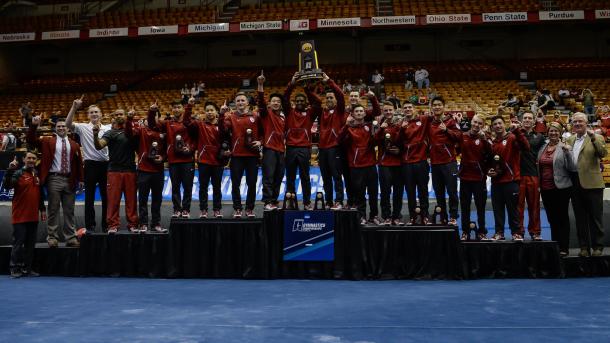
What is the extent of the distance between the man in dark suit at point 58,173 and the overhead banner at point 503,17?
18.2 m

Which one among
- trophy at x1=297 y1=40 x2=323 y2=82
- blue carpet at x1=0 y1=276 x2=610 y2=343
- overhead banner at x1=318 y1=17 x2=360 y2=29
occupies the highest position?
overhead banner at x1=318 y1=17 x2=360 y2=29

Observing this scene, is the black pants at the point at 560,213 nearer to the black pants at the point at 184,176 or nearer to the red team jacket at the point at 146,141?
the black pants at the point at 184,176

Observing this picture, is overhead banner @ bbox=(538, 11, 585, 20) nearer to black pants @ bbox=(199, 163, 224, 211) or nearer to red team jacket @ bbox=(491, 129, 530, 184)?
red team jacket @ bbox=(491, 129, 530, 184)

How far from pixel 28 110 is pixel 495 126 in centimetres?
1844

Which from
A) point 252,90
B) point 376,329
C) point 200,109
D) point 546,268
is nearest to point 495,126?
point 546,268

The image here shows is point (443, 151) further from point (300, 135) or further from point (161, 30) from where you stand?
point (161, 30)

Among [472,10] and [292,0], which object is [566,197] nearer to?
[472,10]

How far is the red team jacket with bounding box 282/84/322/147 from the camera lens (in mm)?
6801

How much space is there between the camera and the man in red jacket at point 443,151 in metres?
6.83

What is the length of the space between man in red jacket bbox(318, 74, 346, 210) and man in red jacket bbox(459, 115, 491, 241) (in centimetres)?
168

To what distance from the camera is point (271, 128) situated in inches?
269

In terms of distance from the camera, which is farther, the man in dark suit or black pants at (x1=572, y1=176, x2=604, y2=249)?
the man in dark suit

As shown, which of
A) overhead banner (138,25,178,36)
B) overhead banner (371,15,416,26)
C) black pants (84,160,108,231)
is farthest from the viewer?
overhead banner (138,25,178,36)

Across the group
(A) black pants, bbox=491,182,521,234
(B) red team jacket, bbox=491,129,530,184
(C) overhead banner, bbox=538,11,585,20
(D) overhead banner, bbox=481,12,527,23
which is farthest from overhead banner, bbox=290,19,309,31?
(A) black pants, bbox=491,182,521,234
